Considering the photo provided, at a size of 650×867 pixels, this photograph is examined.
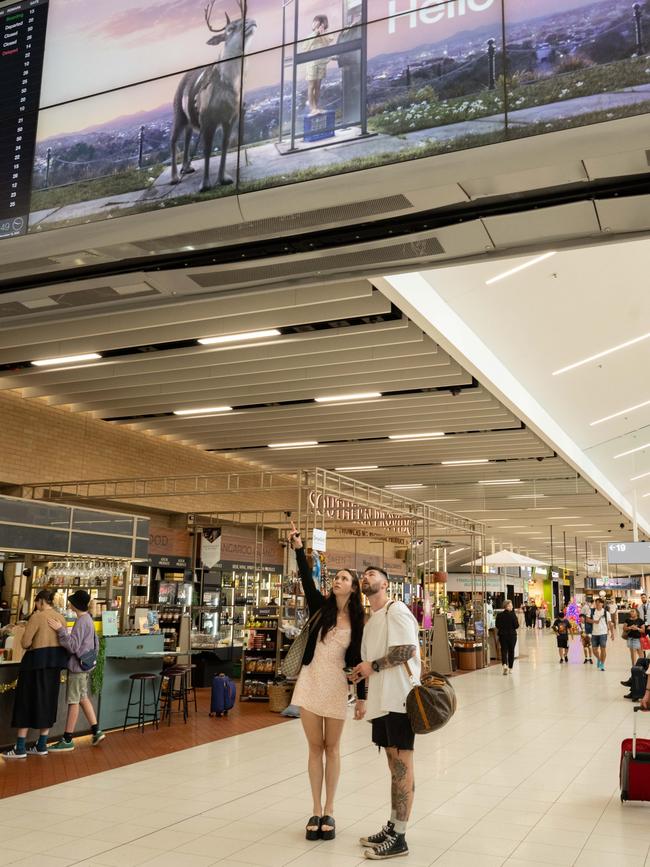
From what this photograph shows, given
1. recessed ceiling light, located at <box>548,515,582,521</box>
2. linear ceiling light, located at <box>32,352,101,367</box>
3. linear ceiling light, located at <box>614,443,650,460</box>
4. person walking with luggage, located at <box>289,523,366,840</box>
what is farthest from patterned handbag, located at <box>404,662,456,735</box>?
recessed ceiling light, located at <box>548,515,582,521</box>

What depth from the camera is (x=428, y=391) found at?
477 inches

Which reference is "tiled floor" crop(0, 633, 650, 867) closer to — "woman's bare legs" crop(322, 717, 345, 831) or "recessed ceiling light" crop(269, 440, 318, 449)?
"woman's bare legs" crop(322, 717, 345, 831)

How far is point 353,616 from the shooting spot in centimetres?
476

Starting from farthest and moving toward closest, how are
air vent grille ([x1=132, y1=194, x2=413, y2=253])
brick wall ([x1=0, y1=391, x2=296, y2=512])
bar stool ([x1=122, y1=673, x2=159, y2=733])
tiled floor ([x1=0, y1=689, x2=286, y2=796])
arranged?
1. brick wall ([x1=0, y1=391, x2=296, y2=512])
2. bar stool ([x1=122, y1=673, x2=159, y2=733])
3. tiled floor ([x1=0, y1=689, x2=286, y2=796])
4. air vent grille ([x1=132, y1=194, x2=413, y2=253])

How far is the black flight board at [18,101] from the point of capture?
6.45 metres

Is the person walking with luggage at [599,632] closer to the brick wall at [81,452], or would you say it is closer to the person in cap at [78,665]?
the brick wall at [81,452]

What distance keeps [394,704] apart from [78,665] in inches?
174

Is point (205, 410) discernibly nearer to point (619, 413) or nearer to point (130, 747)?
point (130, 747)

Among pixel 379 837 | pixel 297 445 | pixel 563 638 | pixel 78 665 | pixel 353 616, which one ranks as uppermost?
pixel 297 445

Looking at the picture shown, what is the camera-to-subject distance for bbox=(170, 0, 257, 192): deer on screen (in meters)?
5.85

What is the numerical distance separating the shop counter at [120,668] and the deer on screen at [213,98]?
5215 mm

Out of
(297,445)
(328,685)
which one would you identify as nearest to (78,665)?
(328,685)

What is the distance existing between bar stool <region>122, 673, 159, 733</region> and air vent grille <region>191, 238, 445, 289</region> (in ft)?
14.7

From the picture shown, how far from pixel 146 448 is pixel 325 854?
11909 millimetres
